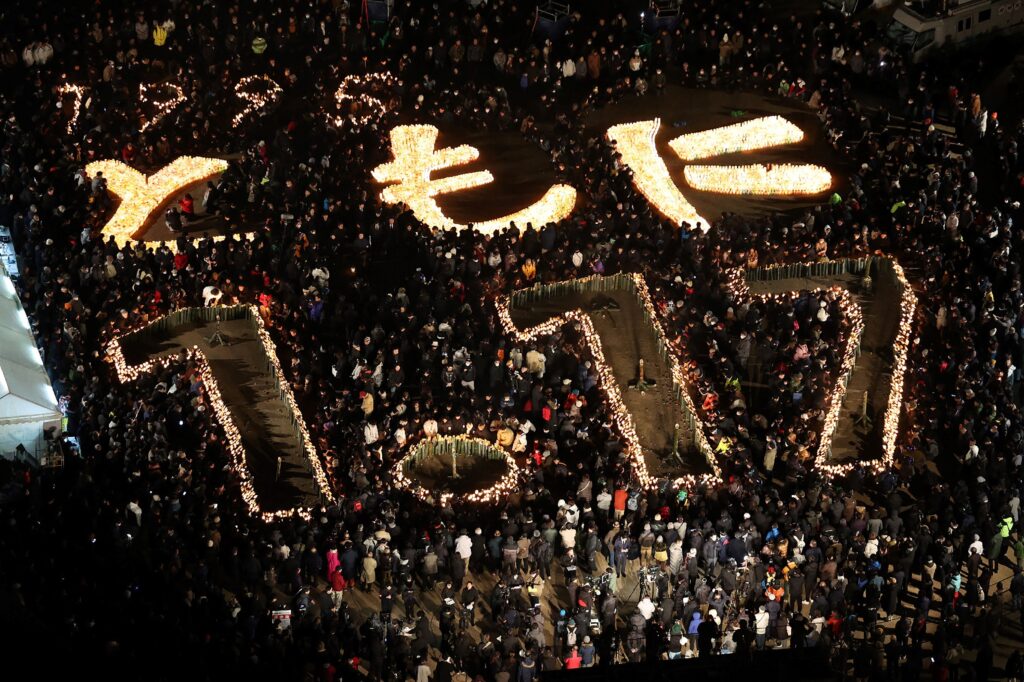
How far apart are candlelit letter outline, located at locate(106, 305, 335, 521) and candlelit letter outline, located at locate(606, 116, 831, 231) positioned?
12594 millimetres

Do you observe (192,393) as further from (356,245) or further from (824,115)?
(824,115)

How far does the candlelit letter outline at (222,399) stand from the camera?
49.7 metres

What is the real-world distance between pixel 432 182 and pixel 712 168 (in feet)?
27.6

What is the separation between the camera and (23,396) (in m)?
49.3

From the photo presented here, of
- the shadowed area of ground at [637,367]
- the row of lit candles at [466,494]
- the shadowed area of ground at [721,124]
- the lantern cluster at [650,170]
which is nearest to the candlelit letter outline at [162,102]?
the shadowed area of ground at [721,124]

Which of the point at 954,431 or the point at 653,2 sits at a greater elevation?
the point at 653,2

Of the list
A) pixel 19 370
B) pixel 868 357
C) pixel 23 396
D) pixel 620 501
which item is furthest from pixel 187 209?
pixel 868 357

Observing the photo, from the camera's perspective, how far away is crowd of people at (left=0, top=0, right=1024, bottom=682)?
44812 mm

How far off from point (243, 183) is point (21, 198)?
252 inches

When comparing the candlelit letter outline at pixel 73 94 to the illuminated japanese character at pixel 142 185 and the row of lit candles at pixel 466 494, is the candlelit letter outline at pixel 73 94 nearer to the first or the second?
the illuminated japanese character at pixel 142 185

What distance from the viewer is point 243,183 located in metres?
60.1

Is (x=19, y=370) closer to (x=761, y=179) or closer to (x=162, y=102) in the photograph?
(x=162, y=102)

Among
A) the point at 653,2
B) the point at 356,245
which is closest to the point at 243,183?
the point at 356,245

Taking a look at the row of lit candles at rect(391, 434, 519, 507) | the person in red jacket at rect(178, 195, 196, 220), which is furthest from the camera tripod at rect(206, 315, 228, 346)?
the row of lit candles at rect(391, 434, 519, 507)
